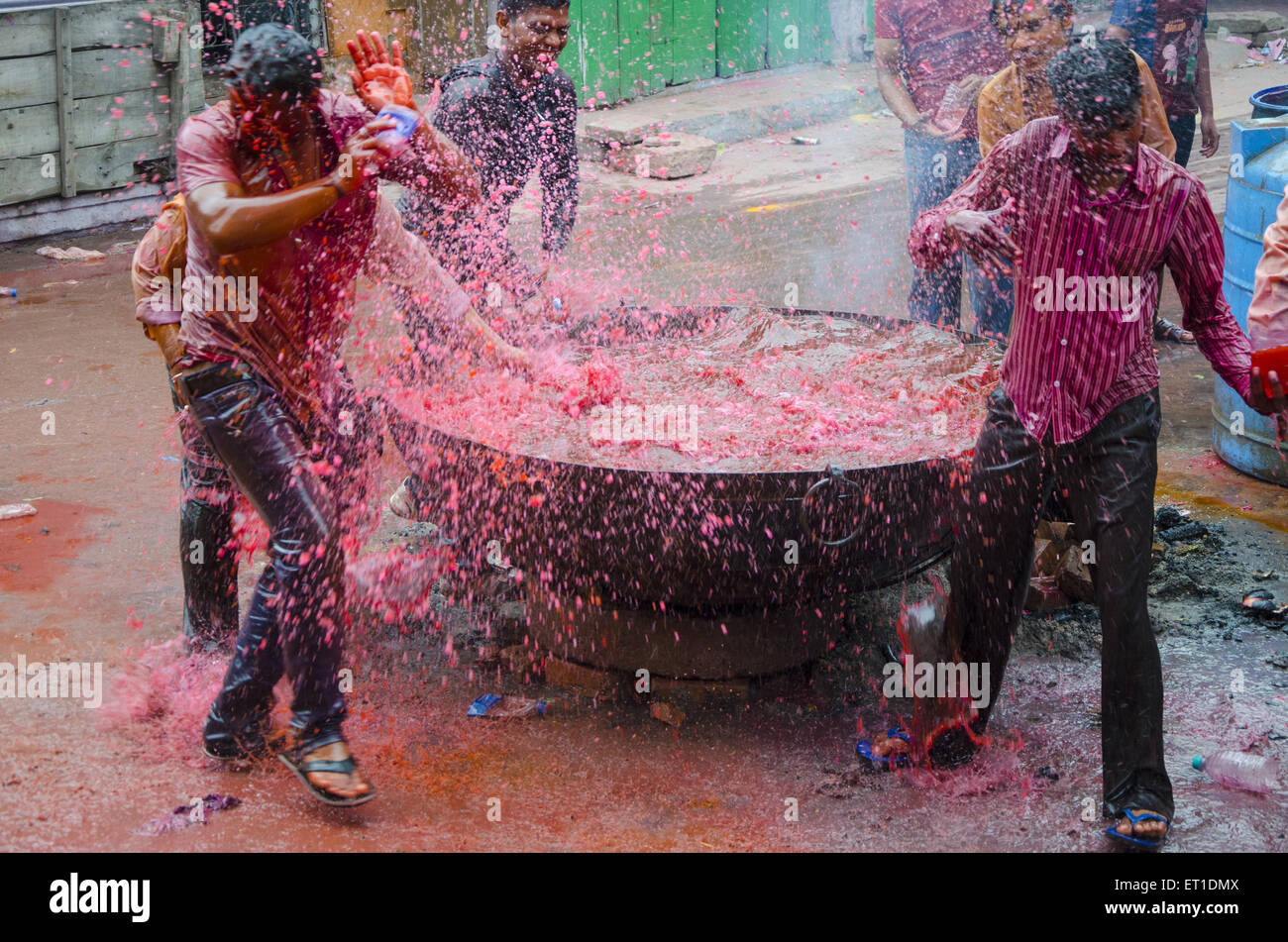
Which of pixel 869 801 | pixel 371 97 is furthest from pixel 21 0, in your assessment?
pixel 869 801

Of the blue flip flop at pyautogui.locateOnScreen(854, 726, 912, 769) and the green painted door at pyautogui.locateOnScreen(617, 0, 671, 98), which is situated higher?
the green painted door at pyautogui.locateOnScreen(617, 0, 671, 98)

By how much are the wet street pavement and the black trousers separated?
9.6 inches

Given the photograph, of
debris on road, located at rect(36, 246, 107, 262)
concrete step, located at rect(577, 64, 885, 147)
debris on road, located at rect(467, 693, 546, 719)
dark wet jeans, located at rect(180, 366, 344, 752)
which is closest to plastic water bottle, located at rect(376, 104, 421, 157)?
dark wet jeans, located at rect(180, 366, 344, 752)

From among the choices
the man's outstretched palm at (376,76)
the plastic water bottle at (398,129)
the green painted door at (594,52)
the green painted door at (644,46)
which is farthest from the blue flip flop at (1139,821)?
the green painted door at (644,46)

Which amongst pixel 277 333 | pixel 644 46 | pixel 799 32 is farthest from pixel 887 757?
pixel 799 32

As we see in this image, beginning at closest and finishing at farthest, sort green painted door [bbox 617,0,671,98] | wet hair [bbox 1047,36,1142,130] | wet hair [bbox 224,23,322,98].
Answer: wet hair [bbox 1047,36,1142,130]
wet hair [bbox 224,23,322,98]
green painted door [bbox 617,0,671,98]

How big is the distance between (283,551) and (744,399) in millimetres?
1577

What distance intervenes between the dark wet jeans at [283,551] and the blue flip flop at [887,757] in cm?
145

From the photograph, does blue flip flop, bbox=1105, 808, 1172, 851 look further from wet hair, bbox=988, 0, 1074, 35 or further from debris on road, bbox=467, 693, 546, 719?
wet hair, bbox=988, 0, 1074, 35

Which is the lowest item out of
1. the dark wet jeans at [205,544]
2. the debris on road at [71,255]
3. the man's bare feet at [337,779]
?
the man's bare feet at [337,779]

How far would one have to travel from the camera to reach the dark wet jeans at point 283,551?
3416 mm

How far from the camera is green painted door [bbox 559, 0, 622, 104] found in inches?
448

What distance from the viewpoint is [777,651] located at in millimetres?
4012

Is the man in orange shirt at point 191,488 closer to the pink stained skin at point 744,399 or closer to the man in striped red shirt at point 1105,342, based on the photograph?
the pink stained skin at point 744,399
